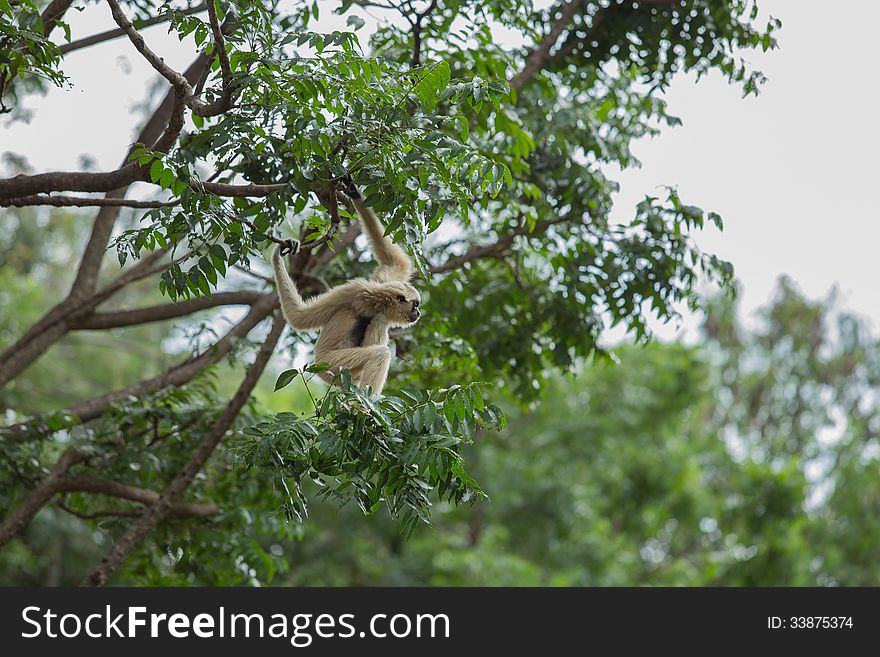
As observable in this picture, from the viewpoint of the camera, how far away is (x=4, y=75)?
488cm

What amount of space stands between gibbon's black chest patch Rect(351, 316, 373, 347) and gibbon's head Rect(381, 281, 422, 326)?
112 mm

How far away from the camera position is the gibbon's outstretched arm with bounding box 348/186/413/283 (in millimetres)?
5070

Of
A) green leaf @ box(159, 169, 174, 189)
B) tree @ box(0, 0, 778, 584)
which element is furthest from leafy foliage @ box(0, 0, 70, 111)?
green leaf @ box(159, 169, 174, 189)

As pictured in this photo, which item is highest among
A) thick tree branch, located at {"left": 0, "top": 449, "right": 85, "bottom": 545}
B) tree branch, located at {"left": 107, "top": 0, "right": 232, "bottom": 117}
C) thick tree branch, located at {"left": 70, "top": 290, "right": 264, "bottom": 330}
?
thick tree branch, located at {"left": 70, "top": 290, "right": 264, "bottom": 330}

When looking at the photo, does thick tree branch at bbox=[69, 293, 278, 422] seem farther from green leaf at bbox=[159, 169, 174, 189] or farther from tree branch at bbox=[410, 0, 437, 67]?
green leaf at bbox=[159, 169, 174, 189]

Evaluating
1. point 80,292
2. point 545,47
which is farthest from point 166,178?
point 545,47

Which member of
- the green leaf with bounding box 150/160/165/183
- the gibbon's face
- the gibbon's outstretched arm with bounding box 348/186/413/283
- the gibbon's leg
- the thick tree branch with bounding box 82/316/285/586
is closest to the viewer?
the green leaf with bounding box 150/160/165/183

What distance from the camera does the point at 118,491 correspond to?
6.45 m

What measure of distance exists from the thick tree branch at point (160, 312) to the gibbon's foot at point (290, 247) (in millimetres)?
→ 2237

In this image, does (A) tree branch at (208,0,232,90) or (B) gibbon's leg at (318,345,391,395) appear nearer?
(A) tree branch at (208,0,232,90)

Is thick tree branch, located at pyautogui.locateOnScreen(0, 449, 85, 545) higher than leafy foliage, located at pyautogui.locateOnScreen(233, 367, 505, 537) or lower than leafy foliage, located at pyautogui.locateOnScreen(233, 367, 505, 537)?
higher

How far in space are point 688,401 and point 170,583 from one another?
13.2 metres
